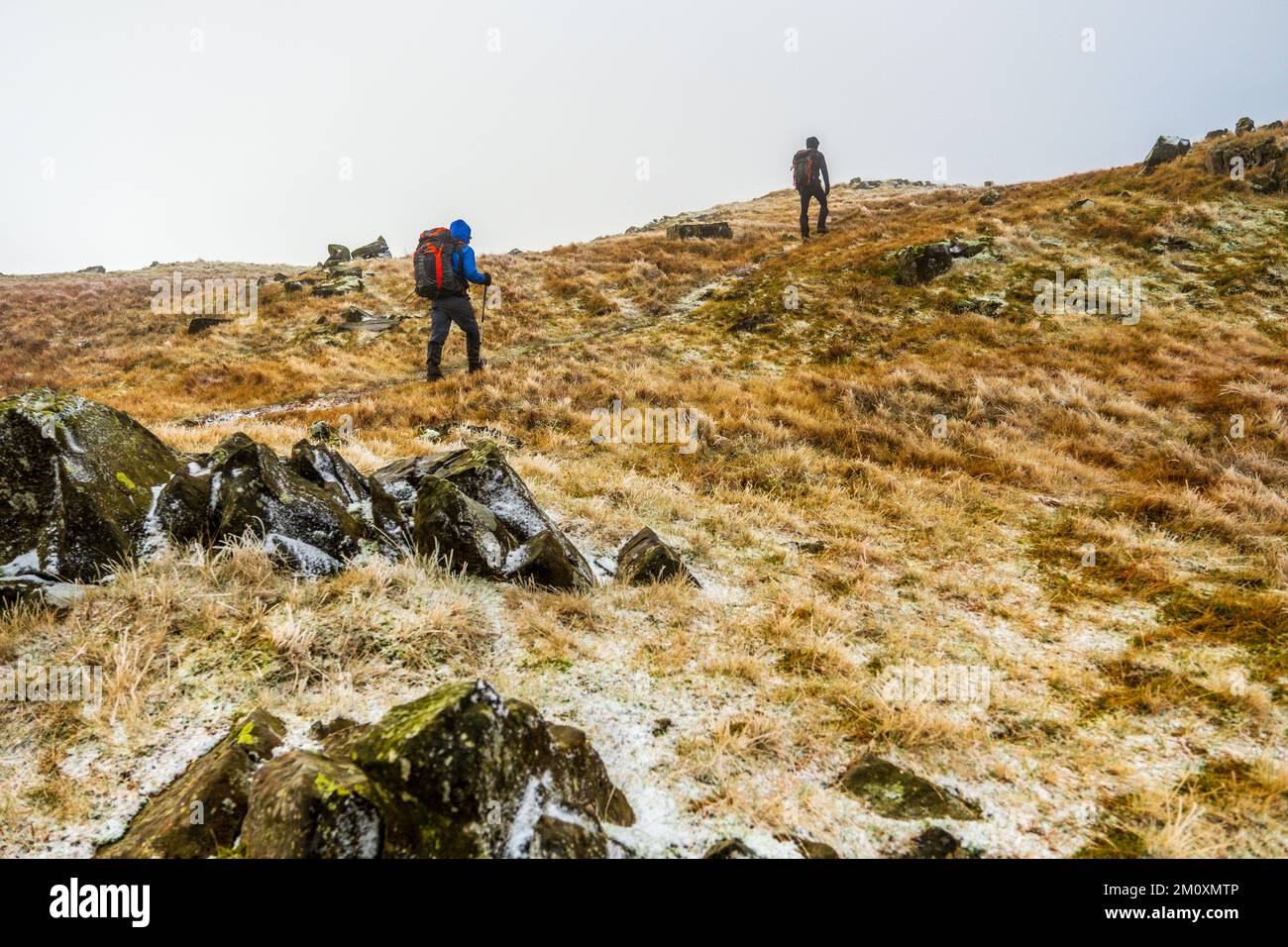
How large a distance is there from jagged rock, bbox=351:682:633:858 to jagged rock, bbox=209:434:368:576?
252cm

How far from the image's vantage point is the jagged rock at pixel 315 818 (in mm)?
2074

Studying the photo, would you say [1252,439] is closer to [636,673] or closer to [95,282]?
[636,673]

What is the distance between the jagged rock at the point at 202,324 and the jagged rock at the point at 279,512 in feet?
67.9

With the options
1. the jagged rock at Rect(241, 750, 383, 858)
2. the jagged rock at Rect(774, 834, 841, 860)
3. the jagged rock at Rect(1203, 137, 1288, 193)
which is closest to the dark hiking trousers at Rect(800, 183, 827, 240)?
the jagged rock at Rect(1203, 137, 1288, 193)

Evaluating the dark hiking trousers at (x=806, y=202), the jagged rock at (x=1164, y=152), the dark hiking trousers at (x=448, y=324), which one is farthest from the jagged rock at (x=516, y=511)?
the jagged rock at (x=1164, y=152)

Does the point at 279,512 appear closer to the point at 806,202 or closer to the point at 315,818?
the point at 315,818

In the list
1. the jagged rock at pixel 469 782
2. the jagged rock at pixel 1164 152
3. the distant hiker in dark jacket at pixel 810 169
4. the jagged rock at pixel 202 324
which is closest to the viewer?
the jagged rock at pixel 469 782

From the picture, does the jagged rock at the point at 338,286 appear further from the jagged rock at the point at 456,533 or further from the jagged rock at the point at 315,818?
the jagged rock at the point at 315,818

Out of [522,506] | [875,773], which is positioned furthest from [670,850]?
[522,506]

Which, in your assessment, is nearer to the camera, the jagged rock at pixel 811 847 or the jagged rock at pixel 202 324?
the jagged rock at pixel 811 847

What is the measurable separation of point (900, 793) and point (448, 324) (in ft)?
44.9

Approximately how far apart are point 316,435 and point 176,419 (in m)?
6.92

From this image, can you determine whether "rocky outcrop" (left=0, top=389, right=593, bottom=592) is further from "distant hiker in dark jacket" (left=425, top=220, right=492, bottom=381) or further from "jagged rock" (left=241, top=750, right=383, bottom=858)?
"distant hiker in dark jacket" (left=425, top=220, right=492, bottom=381)

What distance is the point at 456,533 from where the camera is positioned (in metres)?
5.08
